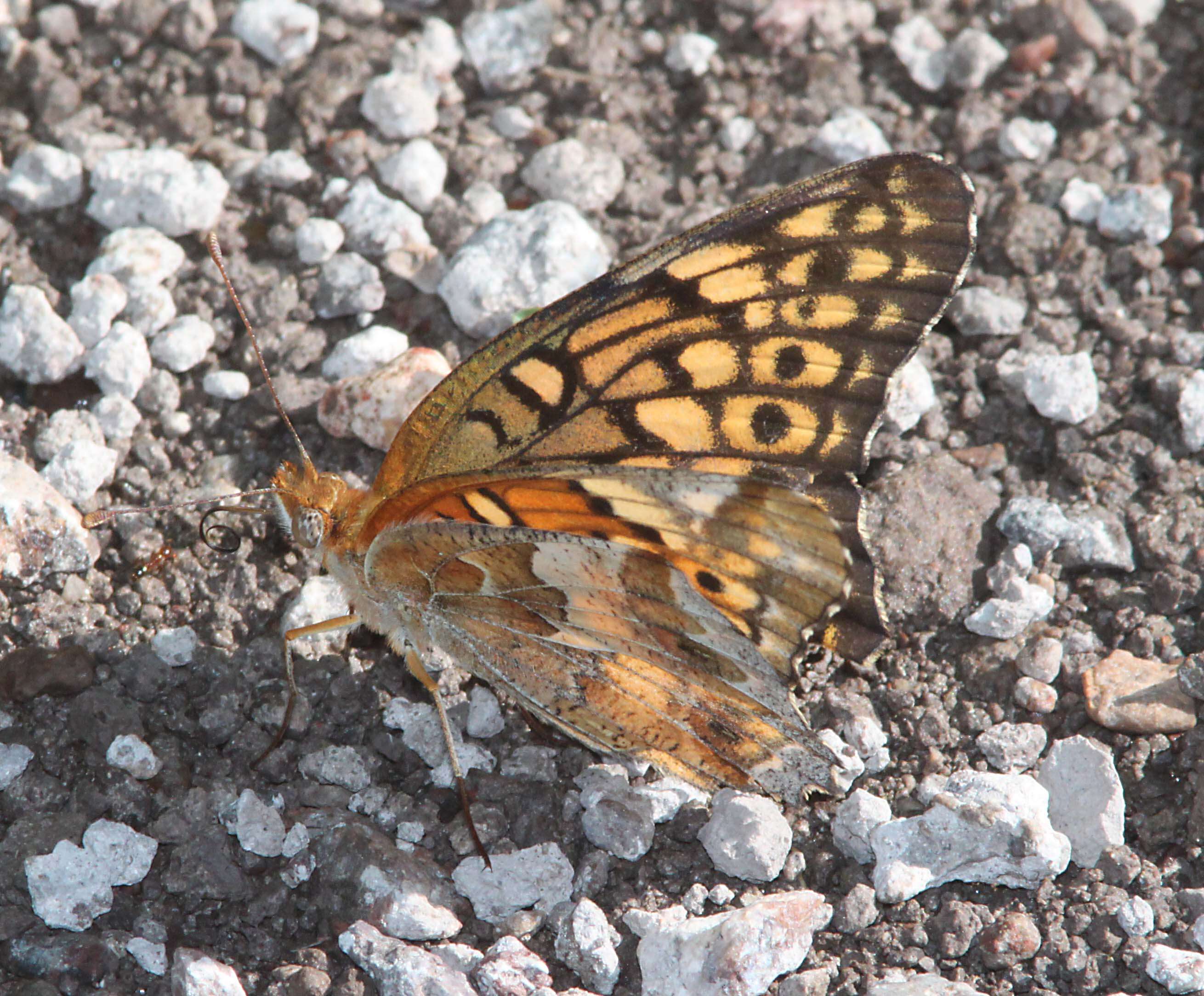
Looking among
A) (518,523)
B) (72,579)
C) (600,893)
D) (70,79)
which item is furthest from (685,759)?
(70,79)

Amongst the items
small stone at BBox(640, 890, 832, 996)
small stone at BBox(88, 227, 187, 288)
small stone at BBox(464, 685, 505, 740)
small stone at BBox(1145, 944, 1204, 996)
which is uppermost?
small stone at BBox(88, 227, 187, 288)

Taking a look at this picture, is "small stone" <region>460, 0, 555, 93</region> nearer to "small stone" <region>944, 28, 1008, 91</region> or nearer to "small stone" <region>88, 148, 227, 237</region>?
"small stone" <region>88, 148, 227, 237</region>

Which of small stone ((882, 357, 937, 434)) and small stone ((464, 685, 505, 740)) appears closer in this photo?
small stone ((464, 685, 505, 740))

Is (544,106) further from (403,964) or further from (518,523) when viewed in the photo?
(403,964)

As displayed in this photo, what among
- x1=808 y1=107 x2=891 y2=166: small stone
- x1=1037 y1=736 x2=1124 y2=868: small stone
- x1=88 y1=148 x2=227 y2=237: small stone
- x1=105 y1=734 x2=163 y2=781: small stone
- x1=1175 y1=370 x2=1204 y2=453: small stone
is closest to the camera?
x1=1037 y1=736 x2=1124 y2=868: small stone

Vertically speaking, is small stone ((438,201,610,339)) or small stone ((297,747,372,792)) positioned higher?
small stone ((438,201,610,339))

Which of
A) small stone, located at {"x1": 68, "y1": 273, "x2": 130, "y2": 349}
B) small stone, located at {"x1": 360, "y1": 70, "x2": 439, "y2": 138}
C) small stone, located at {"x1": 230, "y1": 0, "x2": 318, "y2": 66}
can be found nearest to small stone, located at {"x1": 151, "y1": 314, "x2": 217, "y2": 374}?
small stone, located at {"x1": 68, "y1": 273, "x2": 130, "y2": 349}
